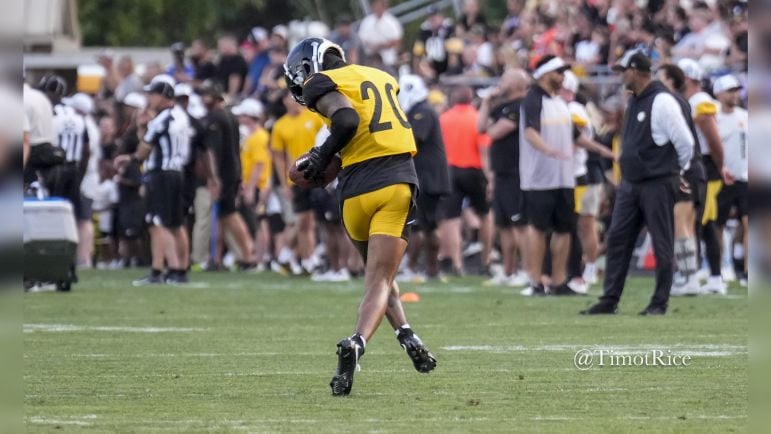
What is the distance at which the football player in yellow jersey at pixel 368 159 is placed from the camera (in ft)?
28.5

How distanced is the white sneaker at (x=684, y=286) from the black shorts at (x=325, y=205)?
511 centimetres

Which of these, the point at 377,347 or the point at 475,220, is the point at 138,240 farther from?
the point at 377,347

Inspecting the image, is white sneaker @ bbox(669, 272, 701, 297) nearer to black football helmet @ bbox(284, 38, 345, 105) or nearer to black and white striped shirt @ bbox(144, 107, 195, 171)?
black and white striped shirt @ bbox(144, 107, 195, 171)

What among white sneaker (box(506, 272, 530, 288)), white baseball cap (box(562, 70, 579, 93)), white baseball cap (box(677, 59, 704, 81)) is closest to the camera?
white baseball cap (box(677, 59, 704, 81))

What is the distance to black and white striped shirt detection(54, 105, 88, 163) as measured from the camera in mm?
20906

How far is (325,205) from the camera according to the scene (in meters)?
20.5

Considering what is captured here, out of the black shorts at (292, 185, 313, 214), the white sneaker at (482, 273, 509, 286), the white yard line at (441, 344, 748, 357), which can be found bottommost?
the white sneaker at (482, 273, 509, 286)

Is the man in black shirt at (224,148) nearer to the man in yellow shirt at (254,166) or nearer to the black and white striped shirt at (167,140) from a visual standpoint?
the man in yellow shirt at (254,166)

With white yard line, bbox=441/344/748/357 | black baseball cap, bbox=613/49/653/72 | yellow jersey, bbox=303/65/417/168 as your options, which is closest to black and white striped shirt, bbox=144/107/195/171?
black baseball cap, bbox=613/49/653/72

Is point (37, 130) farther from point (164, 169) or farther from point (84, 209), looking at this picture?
point (84, 209)

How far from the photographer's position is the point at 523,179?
16.9 meters

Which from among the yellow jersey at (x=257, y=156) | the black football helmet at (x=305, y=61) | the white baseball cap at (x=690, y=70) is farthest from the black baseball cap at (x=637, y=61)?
the yellow jersey at (x=257, y=156)

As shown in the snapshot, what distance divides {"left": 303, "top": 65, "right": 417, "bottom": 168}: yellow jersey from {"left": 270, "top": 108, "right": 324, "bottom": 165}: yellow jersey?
11.7 metres

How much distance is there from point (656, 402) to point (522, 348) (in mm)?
3035
